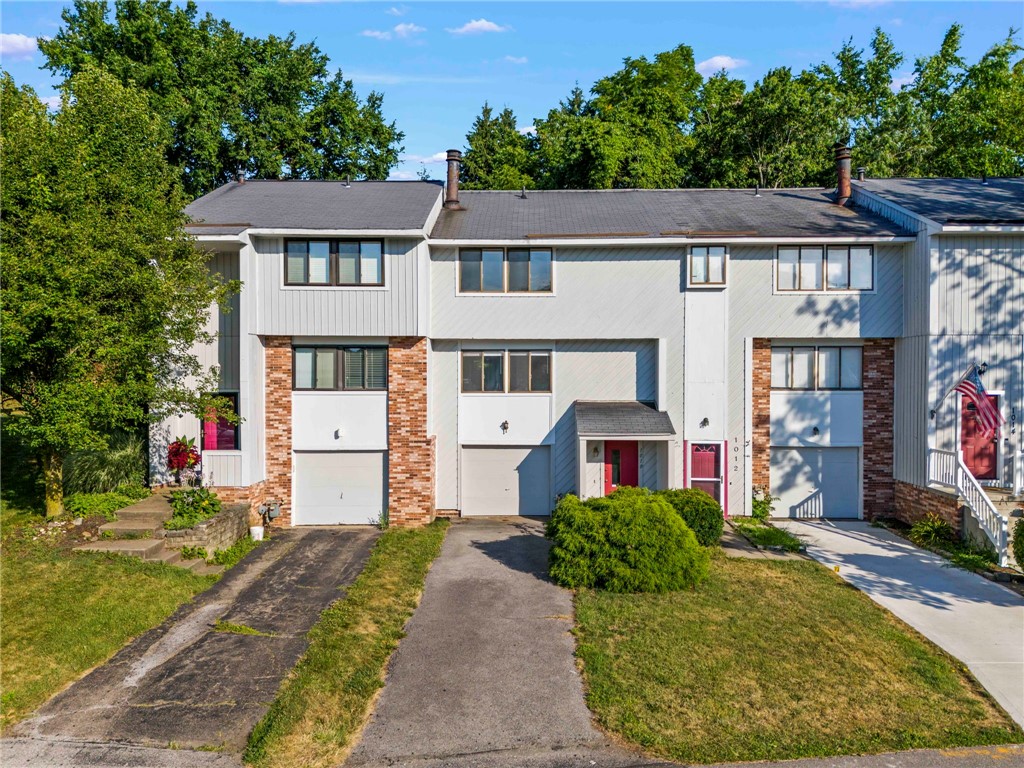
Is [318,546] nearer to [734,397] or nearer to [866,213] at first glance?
[734,397]

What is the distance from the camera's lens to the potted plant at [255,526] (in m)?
15.2

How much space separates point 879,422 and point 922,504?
234cm

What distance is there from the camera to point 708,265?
16984 mm

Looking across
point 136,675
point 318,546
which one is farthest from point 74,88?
point 136,675

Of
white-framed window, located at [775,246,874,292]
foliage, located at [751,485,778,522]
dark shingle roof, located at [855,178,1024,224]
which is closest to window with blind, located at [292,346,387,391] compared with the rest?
foliage, located at [751,485,778,522]

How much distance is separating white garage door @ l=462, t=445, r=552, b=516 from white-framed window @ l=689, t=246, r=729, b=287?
19.2 ft

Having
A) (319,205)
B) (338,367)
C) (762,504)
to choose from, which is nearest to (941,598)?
(762,504)

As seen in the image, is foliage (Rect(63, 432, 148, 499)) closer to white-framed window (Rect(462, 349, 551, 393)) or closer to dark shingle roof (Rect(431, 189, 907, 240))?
white-framed window (Rect(462, 349, 551, 393))

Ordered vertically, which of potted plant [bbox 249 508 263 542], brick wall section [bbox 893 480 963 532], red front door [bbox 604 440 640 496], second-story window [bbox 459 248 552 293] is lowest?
potted plant [bbox 249 508 263 542]

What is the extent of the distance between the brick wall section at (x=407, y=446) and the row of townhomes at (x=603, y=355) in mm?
55

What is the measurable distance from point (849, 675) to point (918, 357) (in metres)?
10.4

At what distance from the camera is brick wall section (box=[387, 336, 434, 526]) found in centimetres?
1656

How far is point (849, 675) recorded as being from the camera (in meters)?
8.48

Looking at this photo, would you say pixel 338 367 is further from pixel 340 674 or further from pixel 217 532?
pixel 340 674
